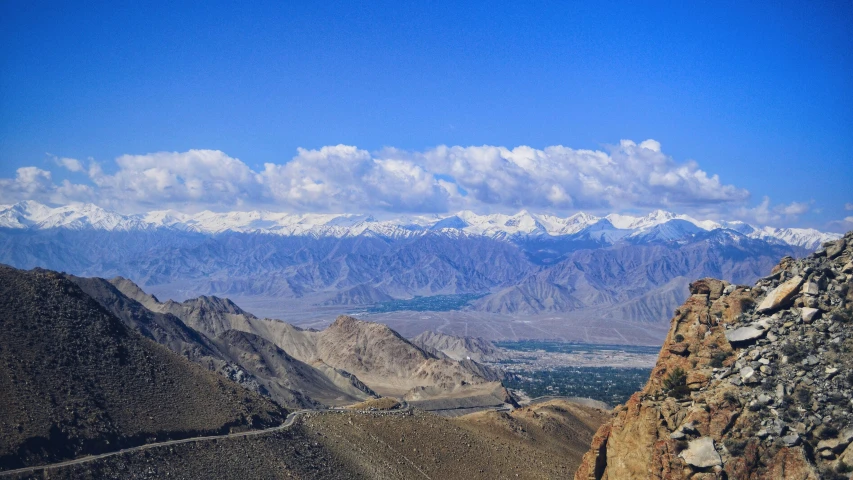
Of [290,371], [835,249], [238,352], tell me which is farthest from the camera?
[238,352]

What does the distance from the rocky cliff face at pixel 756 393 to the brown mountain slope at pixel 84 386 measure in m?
37.5

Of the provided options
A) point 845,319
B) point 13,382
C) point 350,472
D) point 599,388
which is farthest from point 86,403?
point 599,388

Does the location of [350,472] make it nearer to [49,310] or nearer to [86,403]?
[86,403]

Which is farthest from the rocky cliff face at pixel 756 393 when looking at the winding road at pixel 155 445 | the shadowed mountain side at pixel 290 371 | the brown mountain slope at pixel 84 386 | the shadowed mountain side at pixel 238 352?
the shadowed mountain side at pixel 290 371

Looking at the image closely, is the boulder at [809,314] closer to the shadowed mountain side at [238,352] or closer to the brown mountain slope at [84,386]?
the brown mountain slope at [84,386]

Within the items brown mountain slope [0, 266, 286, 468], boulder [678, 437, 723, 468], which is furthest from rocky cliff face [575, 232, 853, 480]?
brown mountain slope [0, 266, 286, 468]

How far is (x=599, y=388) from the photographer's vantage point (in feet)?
646

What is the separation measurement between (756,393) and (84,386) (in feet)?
166

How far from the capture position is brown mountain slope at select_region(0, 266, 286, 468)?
4872 centimetres

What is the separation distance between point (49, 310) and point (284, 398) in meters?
61.9

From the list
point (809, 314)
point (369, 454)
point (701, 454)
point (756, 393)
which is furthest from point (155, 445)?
point (809, 314)

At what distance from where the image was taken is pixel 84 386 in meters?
55.8

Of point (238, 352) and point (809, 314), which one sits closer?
point (809, 314)

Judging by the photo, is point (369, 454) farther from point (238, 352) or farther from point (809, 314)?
point (238, 352)
